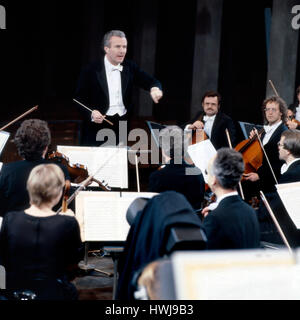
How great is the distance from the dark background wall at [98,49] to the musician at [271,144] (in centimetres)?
302

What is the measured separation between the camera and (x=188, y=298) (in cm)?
98

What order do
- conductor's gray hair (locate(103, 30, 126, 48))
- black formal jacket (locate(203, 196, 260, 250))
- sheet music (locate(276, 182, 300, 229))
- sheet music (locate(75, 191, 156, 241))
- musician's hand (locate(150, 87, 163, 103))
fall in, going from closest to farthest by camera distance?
black formal jacket (locate(203, 196, 260, 250)), sheet music (locate(75, 191, 156, 241)), sheet music (locate(276, 182, 300, 229)), musician's hand (locate(150, 87, 163, 103)), conductor's gray hair (locate(103, 30, 126, 48))

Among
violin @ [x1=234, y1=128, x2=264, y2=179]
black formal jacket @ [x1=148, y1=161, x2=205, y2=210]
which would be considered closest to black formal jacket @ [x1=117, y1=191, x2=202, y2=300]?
black formal jacket @ [x1=148, y1=161, x2=205, y2=210]

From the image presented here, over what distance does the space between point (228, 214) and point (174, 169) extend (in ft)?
3.56

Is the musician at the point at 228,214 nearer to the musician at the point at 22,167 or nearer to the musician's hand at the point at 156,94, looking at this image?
the musician at the point at 22,167

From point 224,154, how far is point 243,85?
21.2 feet

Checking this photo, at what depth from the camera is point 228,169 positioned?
2277 millimetres

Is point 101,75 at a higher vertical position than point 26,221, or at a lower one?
higher

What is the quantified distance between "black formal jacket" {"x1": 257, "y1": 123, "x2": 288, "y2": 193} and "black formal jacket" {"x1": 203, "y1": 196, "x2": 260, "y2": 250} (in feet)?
7.00

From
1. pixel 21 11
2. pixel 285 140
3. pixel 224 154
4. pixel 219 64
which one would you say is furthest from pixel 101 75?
pixel 21 11

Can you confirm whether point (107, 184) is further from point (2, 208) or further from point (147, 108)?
point (147, 108)

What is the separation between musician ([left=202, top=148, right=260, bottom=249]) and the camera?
2107mm

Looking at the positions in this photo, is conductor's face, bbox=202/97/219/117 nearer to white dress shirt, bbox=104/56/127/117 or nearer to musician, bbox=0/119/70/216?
white dress shirt, bbox=104/56/127/117

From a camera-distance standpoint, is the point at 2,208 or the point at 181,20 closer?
the point at 2,208
